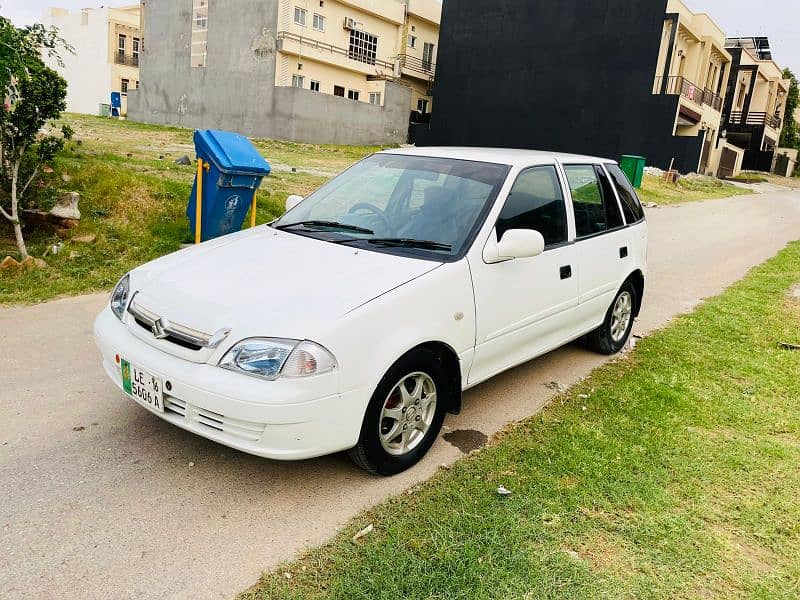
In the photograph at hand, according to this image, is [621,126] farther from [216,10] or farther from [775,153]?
[775,153]

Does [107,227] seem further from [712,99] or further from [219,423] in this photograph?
[712,99]

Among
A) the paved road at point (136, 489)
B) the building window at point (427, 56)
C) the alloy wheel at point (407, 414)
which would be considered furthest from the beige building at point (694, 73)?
the paved road at point (136, 489)

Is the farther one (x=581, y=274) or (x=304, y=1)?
(x=304, y=1)

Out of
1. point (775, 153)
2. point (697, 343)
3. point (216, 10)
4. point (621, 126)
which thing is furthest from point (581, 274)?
point (775, 153)

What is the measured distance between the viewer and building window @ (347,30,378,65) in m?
36.4

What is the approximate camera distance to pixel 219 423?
9.71ft

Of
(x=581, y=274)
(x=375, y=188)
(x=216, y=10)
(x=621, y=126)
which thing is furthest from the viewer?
(x=216, y=10)

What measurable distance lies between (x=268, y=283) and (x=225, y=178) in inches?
165

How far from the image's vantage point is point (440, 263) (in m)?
3.55

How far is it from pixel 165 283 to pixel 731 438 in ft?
11.5

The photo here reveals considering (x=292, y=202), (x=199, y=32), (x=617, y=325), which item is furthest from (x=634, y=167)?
(x=199, y=32)

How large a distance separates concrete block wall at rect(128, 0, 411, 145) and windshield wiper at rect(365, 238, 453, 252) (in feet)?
92.7

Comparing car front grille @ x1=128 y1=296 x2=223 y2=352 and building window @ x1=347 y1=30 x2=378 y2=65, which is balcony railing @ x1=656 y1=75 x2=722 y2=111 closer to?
building window @ x1=347 y1=30 x2=378 y2=65

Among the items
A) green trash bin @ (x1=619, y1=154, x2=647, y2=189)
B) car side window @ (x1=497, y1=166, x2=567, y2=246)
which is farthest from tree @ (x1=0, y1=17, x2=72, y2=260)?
green trash bin @ (x1=619, y1=154, x2=647, y2=189)
